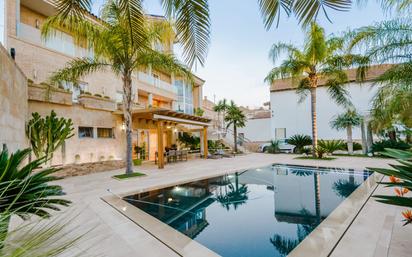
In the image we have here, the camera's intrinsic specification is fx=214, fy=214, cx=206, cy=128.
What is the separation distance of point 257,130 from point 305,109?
6.26m

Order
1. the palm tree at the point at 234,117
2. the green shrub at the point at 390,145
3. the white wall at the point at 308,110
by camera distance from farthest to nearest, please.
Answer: the white wall at the point at 308,110 → the palm tree at the point at 234,117 → the green shrub at the point at 390,145

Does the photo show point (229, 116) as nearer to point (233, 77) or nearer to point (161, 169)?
point (161, 169)

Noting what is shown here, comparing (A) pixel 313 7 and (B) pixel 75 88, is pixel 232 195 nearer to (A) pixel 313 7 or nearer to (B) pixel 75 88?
(A) pixel 313 7

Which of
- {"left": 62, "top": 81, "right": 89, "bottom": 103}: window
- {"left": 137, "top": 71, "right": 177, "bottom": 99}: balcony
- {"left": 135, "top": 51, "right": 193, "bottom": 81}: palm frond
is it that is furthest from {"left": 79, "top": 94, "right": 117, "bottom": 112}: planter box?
{"left": 137, "top": 71, "right": 177, "bottom": 99}: balcony

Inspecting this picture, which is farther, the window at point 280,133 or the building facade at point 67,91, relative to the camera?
the window at point 280,133

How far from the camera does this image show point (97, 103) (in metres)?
12.7

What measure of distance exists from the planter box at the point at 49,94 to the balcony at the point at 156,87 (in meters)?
7.67

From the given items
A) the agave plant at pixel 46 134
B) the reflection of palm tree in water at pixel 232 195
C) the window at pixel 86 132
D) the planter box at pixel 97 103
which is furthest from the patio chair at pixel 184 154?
the agave plant at pixel 46 134

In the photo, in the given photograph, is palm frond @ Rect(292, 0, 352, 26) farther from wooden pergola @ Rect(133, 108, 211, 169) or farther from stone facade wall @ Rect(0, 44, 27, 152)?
wooden pergola @ Rect(133, 108, 211, 169)

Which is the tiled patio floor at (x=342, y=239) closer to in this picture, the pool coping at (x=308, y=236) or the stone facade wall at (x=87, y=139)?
the pool coping at (x=308, y=236)

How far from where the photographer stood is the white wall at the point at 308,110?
22344 mm

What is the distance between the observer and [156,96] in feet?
69.4

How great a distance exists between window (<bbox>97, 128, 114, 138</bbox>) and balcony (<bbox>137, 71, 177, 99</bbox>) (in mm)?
5982

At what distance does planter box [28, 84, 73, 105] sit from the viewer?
390 inches
